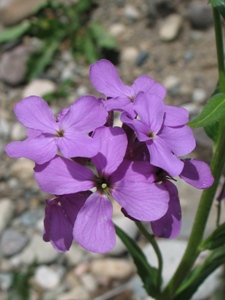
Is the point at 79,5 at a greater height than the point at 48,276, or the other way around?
the point at 79,5

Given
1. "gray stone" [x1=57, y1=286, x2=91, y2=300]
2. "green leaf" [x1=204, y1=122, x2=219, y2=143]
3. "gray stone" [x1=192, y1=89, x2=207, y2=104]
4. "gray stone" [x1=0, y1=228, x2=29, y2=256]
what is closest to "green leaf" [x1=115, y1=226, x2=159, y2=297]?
"green leaf" [x1=204, y1=122, x2=219, y2=143]

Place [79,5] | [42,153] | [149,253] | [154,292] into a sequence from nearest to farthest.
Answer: [42,153] < [154,292] < [149,253] < [79,5]

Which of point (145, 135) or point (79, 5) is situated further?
point (79, 5)

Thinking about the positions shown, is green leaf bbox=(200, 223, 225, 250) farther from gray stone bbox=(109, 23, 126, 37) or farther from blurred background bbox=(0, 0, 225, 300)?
gray stone bbox=(109, 23, 126, 37)

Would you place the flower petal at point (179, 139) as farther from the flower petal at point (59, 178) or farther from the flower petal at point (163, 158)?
the flower petal at point (59, 178)

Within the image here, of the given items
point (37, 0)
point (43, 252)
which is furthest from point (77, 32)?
point (43, 252)

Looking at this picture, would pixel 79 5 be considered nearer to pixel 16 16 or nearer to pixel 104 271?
pixel 16 16
